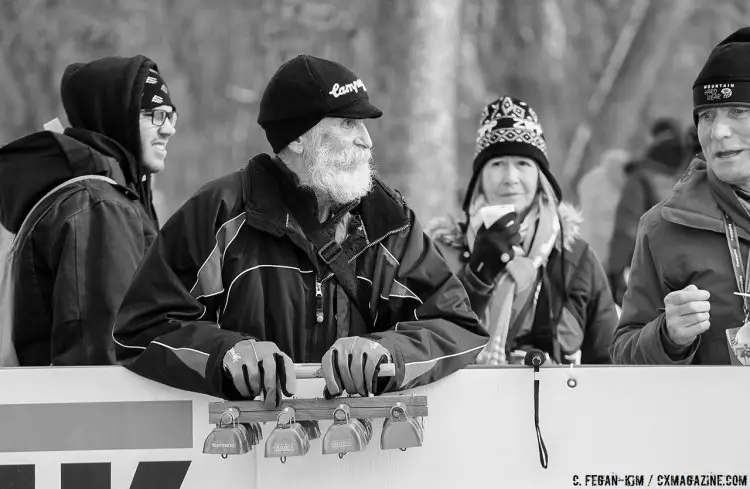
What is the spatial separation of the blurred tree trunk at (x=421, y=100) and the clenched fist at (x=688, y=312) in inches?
188

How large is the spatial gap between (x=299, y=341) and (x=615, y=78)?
534cm

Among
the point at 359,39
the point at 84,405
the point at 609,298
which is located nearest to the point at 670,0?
the point at 359,39

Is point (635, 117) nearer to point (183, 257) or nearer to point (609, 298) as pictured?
point (609, 298)

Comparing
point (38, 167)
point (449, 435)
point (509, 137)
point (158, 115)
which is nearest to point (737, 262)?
point (449, 435)

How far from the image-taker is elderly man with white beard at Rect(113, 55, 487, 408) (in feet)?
10.1

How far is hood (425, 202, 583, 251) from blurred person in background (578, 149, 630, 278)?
101 inches

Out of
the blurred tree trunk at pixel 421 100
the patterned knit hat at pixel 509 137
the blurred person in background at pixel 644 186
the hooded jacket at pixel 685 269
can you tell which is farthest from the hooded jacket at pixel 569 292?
the blurred tree trunk at pixel 421 100

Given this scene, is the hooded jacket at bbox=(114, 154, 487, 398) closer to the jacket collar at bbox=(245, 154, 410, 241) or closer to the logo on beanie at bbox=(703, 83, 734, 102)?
the jacket collar at bbox=(245, 154, 410, 241)

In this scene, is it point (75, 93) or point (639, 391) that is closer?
point (639, 391)

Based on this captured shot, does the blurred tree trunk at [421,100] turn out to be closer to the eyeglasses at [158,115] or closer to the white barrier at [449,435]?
the eyeglasses at [158,115]

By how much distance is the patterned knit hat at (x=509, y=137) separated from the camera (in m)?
4.89

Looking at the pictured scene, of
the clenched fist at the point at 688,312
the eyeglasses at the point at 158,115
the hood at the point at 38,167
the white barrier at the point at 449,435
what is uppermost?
the eyeglasses at the point at 158,115

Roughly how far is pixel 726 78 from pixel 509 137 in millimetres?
1537

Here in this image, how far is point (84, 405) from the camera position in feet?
10.1
